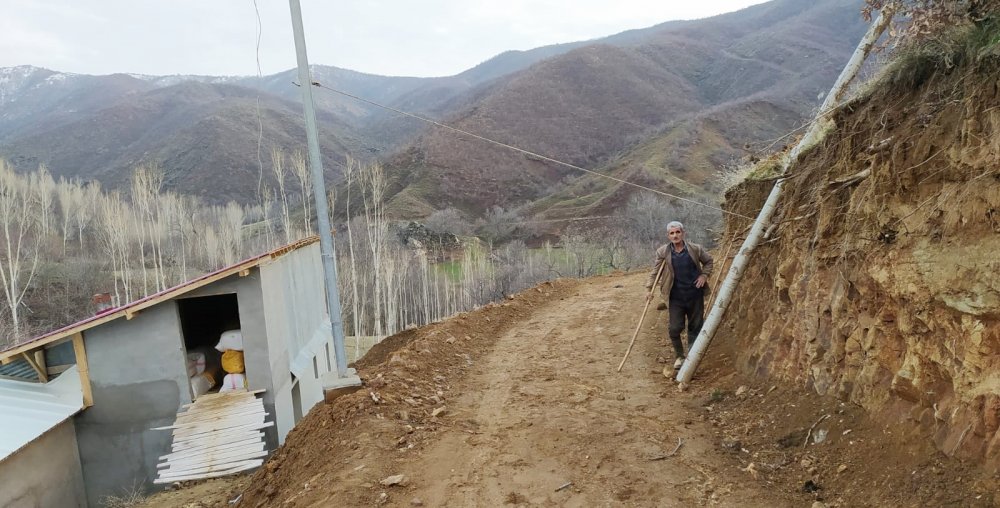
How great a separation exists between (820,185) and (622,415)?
2.83 m

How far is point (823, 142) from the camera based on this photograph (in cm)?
542

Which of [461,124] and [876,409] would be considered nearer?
[876,409]

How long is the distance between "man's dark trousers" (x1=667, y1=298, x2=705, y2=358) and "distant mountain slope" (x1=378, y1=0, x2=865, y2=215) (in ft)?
158

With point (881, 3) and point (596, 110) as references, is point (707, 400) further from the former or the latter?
point (596, 110)

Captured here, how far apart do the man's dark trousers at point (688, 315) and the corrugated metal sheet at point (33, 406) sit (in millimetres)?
9517

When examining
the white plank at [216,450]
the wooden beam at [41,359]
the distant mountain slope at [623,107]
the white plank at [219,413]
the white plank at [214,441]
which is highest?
the distant mountain slope at [623,107]

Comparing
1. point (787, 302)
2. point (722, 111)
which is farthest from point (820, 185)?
point (722, 111)

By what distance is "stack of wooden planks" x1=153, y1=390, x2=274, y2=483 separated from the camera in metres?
8.78

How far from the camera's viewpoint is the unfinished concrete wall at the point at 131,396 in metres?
9.73

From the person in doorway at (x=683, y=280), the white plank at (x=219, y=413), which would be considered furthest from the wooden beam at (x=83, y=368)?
the person in doorway at (x=683, y=280)

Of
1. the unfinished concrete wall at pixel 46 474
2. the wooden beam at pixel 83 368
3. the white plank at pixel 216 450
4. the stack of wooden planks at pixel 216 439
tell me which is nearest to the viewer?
the unfinished concrete wall at pixel 46 474

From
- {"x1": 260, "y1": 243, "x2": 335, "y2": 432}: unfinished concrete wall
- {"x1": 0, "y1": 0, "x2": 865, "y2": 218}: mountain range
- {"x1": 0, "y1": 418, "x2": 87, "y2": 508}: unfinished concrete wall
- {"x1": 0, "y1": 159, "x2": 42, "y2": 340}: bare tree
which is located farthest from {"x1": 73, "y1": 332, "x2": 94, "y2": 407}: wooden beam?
{"x1": 0, "y1": 0, "x2": 865, "y2": 218}: mountain range

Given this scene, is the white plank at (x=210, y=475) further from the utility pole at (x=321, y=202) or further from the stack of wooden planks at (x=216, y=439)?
the utility pole at (x=321, y=202)

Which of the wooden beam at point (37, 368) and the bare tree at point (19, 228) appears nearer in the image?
the wooden beam at point (37, 368)
